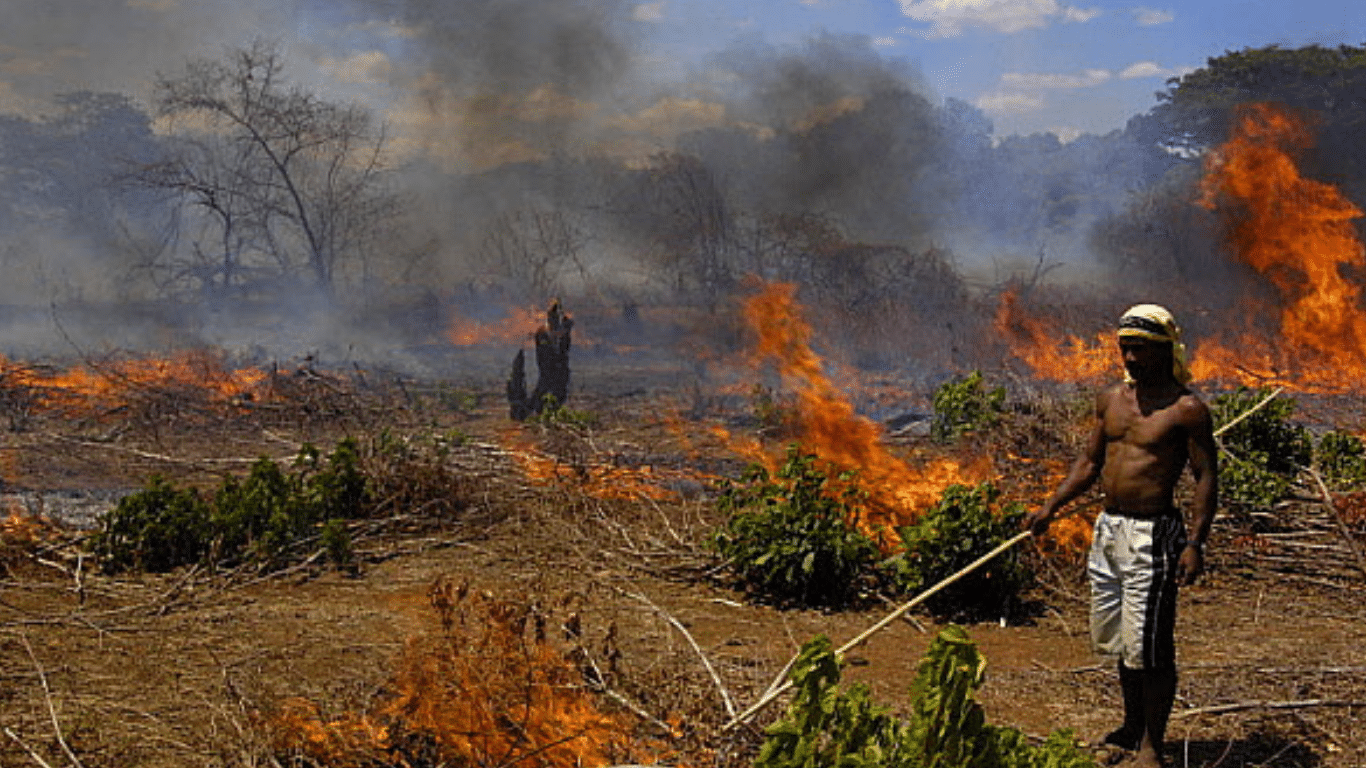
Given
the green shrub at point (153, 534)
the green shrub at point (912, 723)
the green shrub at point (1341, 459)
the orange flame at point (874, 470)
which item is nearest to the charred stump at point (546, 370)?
the orange flame at point (874, 470)

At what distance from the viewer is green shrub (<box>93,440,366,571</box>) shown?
7465mm

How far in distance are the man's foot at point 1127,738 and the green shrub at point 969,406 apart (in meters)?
4.80

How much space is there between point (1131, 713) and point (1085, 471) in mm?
976

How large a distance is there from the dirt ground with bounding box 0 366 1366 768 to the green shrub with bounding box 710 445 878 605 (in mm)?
215

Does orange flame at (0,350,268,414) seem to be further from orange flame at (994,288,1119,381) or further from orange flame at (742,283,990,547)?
orange flame at (994,288,1119,381)

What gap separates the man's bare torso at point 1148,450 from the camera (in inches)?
159

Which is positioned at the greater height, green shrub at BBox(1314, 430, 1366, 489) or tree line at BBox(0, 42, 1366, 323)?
tree line at BBox(0, 42, 1366, 323)

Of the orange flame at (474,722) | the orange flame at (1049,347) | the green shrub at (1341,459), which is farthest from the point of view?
the orange flame at (1049,347)

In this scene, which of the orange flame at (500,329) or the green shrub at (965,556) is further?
the orange flame at (500,329)

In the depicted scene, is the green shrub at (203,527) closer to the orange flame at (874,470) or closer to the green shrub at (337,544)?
the green shrub at (337,544)

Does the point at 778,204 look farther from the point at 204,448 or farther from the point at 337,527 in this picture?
the point at 337,527

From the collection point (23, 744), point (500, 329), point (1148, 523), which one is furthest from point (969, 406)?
point (500, 329)

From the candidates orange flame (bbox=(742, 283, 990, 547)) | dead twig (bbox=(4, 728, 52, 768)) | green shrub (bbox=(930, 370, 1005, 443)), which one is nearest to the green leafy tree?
green shrub (bbox=(930, 370, 1005, 443))

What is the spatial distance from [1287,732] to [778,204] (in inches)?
852
